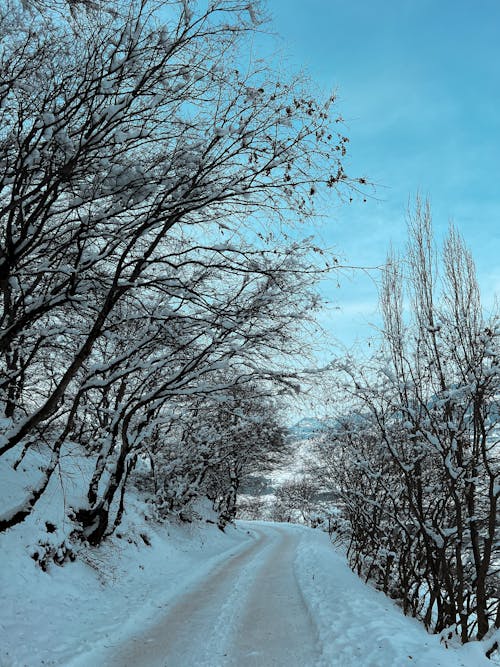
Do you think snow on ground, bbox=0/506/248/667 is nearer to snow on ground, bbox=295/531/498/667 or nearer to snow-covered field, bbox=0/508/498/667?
snow-covered field, bbox=0/508/498/667

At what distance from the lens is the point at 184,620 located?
748cm

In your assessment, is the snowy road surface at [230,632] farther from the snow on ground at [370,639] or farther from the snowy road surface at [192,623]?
the snow on ground at [370,639]

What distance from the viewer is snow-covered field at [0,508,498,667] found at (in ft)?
18.2

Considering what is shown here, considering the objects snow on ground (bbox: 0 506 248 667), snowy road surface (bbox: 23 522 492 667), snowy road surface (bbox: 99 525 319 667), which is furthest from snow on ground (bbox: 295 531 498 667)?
snow on ground (bbox: 0 506 248 667)

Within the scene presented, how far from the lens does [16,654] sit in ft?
17.4

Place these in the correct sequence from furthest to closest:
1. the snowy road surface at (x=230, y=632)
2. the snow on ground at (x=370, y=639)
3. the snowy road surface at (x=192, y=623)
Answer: the snowy road surface at (x=230, y=632), the snowy road surface at (x=192, y=623), the snow on ground at (x=370, y=639)

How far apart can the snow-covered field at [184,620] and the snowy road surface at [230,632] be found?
0.02 metres

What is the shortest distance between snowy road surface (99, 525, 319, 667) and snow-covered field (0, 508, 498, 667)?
2cm

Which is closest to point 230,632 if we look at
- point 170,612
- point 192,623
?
point 192,623

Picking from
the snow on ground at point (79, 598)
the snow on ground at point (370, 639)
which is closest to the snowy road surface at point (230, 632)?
the snow on ground at point (370, 639)

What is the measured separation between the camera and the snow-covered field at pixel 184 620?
5539 millimetres

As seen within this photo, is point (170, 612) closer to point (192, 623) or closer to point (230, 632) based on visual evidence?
point (192, 623)

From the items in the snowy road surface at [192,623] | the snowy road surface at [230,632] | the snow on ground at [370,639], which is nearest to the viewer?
the snow on ground at [370,639]

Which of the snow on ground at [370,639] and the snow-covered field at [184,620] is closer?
the snow on ground at [370,639]
